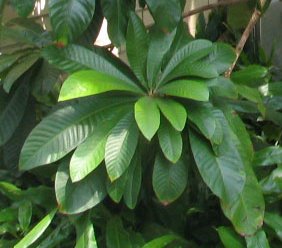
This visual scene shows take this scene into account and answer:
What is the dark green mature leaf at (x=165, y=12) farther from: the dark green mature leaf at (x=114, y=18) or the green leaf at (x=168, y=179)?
the green leaf at (x=168, y=179)

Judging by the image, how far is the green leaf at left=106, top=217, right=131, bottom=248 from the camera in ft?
6.85

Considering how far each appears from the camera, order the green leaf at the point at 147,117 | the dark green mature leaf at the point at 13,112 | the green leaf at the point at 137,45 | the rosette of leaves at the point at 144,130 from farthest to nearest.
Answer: the dark green mature leaf at the point at 13,112 → the green leaf at the point at 137,45 → the rosette of leaves at the point at 144,130 → the green leaf at the point at 147,117

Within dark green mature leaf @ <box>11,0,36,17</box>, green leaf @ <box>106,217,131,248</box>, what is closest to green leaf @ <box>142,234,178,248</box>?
green leaf @ <box>106,217,131,248</box>

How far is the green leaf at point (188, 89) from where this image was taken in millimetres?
1852

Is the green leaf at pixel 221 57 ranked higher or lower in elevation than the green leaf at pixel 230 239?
higher

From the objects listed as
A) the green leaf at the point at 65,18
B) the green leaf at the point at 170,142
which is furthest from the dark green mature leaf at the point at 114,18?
the green leaf at the point at 170,142

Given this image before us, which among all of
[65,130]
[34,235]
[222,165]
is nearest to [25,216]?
[34,235]

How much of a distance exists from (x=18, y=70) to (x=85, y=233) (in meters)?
0.71

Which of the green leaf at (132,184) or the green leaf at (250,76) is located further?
the green leaf at (250,76)

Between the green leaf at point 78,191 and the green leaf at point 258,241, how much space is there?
1.71 feet

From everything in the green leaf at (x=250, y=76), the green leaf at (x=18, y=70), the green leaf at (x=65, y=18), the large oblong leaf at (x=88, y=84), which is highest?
the green leaf at (x=65, y=18)

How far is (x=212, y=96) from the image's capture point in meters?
2.08

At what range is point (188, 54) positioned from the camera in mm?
2059

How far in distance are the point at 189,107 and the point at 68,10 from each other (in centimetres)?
54
